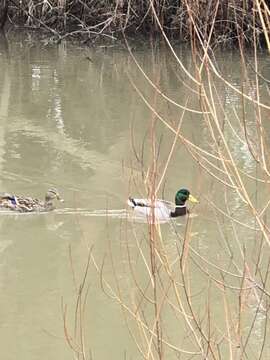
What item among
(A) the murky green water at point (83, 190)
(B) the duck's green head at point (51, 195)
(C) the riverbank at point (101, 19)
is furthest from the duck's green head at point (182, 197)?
(C) the riverbank at point (101, 19)

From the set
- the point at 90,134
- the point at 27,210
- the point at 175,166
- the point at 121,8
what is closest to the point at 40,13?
the point at 121,8

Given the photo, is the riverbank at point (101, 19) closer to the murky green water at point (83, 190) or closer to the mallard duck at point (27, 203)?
the murky green water at point (83, 190)

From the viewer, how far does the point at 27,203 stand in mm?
6984

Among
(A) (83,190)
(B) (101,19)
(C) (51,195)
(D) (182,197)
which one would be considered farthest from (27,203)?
(B) (101,19)

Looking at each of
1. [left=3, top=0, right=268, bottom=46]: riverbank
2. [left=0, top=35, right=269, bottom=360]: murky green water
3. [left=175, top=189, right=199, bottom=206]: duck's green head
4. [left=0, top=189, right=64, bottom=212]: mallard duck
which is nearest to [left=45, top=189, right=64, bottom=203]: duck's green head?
[left=0, top=189, right=64, bottom=212]: mallard duck

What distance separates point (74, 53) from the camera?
48.6 feet

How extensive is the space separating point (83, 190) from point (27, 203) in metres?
0.71

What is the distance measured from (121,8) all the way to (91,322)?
1161 cm

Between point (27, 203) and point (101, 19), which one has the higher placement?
point (101, 19)

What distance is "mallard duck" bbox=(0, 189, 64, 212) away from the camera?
696cm

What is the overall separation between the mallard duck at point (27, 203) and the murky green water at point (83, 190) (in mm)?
77

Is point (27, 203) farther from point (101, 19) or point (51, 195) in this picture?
point (101, 19)

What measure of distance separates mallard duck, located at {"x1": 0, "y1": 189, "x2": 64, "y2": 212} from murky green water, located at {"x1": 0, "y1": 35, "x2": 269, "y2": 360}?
0.25 ft

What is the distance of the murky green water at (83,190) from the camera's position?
488cm
